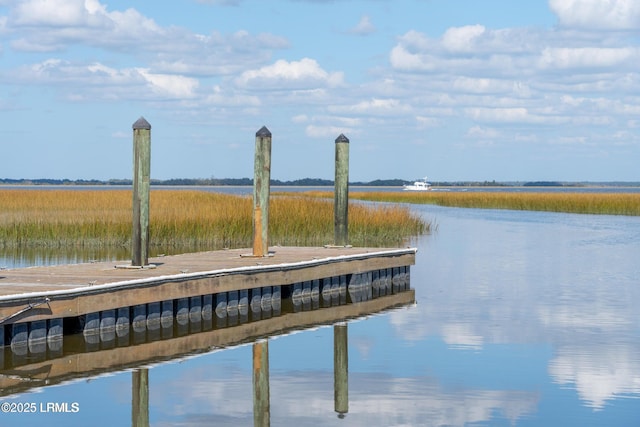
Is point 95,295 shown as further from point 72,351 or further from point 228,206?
point 228,206

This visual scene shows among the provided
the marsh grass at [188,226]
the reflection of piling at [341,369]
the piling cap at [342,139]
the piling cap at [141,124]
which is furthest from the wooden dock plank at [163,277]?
the marsh grass at [188,226]

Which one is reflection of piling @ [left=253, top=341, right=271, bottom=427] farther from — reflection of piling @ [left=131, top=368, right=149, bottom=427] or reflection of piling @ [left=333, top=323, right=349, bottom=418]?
reflection of piling @ [left=131, top=368, right=149, bottom=427]

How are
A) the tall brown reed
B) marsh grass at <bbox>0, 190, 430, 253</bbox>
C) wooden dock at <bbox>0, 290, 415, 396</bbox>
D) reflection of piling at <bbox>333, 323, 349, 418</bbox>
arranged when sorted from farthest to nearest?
1. the tall brown reed
2. marsh grass at <bbox>0, 190, 430, 253</bbox>
3. wooden dock at <bbox>0, 290, 415, 396</bbox>
4. reflection of piling at <bbox>333, 323, 349, 418</bbox>

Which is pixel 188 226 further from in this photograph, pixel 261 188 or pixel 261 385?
pixel 261 385

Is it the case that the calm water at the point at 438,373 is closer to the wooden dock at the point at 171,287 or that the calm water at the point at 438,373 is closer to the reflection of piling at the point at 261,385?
the reflection of piling at the point at 261,385

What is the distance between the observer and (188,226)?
26.1 meters

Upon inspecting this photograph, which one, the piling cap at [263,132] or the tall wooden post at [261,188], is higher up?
the piling cap at [263,132]

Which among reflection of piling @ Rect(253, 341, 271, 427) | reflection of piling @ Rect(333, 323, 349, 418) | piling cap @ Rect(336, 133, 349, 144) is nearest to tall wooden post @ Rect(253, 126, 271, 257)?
reflection of piling @ Rect(333, 323, 349, 418)

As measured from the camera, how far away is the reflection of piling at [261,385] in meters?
9.86

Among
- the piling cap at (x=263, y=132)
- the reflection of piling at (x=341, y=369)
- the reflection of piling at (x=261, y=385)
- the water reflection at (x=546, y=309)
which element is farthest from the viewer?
the piling cap at (x=263, y=132)

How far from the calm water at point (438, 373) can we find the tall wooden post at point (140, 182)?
8.69ft

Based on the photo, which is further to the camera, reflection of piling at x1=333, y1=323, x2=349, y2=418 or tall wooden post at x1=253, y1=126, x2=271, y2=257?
tall wooden post at x1=253, y1=126, x2=271, y2=257

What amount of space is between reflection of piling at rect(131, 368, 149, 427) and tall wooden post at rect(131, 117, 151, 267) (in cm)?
387

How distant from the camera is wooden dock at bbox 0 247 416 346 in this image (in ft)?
40.8
